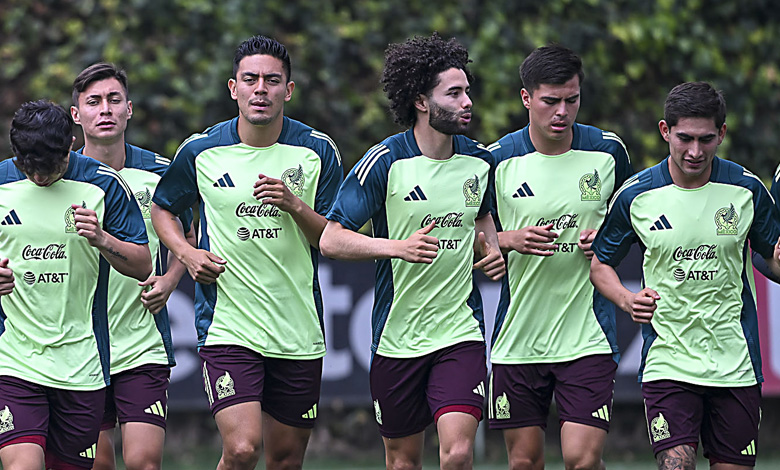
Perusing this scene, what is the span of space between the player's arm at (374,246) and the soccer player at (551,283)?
832mm

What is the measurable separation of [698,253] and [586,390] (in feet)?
3.28

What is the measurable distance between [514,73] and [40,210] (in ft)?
19.8

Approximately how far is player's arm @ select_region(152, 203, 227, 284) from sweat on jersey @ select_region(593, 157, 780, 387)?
2314 mm

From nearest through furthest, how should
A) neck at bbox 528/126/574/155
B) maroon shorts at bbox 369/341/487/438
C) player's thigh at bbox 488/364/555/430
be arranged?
maroon shorts at bbox 369/341/487/438, player's thigh at bbox 488/364/555/430, neck at bbox 528/126/574/155

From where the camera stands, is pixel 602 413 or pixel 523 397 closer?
pixel 602 413

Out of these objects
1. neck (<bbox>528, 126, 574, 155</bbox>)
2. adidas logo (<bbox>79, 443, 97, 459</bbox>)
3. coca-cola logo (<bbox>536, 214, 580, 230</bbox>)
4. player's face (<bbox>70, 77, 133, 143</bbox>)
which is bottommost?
adidas logo (<bbox>79, 443, 97, 459</bbox>)

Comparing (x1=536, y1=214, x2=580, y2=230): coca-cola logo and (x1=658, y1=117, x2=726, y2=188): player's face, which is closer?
(x1=658, y1=117, x2=726, y2=188): player's face

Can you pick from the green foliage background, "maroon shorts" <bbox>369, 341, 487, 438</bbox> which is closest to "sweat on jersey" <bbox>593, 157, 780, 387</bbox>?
"maroon shorts" <bbox>369, 341, 487, 438</bbox>

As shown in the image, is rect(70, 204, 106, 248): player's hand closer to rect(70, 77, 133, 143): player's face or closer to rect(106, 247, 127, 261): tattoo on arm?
rect(106, 247, 127, 261): tattoo on arm

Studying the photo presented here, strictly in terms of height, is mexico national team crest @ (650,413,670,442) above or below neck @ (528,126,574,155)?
below

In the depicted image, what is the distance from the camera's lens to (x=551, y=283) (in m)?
6.91

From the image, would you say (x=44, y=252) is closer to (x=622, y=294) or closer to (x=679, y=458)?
(x=622, y=294)

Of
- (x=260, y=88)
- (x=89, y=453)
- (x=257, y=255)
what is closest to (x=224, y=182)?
(x=257, y=255)

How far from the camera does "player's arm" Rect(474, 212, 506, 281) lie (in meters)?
6.43
